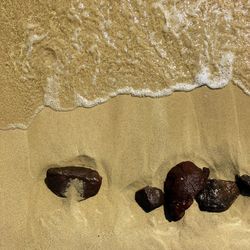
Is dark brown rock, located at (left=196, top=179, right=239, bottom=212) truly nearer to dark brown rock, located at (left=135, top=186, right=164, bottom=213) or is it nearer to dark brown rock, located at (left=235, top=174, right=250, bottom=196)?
dark brown rock, located at (left=235, top=174, right=250, bottom=196)

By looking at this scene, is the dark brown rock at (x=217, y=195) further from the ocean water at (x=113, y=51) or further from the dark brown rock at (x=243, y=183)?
the ocean water at (x=113, y=51)

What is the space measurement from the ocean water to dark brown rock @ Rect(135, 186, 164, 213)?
2.21 feet

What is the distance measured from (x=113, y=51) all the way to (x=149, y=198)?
1.06 metres

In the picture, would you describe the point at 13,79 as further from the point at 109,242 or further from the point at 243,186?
the point at 243,186

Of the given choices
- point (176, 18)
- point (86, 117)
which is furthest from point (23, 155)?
point (176, 18)

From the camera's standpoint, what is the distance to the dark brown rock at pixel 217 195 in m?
2.76

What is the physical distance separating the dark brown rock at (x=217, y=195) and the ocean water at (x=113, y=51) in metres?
0.70

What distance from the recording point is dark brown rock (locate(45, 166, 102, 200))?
270cm

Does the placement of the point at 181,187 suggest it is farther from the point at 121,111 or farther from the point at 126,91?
the point at 126,91

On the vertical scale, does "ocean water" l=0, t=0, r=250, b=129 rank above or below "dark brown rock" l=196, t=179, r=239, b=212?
above

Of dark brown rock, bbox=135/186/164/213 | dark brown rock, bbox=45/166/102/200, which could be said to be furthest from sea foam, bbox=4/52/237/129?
dark brown rock, bbox=135/186/164/213

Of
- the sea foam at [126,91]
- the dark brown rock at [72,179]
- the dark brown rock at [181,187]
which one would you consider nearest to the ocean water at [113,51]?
the sea foam at [126,91]

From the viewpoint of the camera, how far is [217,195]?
2.76 meters

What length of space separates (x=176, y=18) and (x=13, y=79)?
4.06ft
